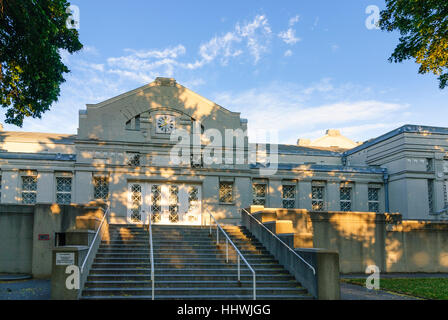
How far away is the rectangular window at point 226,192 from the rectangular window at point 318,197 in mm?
6291

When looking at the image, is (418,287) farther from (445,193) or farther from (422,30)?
(445,193)

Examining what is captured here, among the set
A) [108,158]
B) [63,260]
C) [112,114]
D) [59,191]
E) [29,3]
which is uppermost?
[29,3]

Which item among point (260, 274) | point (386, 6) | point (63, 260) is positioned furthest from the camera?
point (386, 6)

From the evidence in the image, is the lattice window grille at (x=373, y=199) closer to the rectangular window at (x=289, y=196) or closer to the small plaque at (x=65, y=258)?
the rectangular window at (x=289, y=196)

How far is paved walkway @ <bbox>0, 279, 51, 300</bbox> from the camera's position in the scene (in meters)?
10.6

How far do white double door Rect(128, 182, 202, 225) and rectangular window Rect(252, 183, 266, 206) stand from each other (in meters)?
4.42

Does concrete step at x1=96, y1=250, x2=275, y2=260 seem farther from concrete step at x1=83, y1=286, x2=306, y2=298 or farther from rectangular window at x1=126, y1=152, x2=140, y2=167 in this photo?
rectangular window at x1=126, y1=152, x2=140, y2=167

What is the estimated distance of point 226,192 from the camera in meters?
22.6

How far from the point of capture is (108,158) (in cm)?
2134

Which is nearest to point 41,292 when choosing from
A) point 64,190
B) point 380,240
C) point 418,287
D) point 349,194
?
point 418,287
